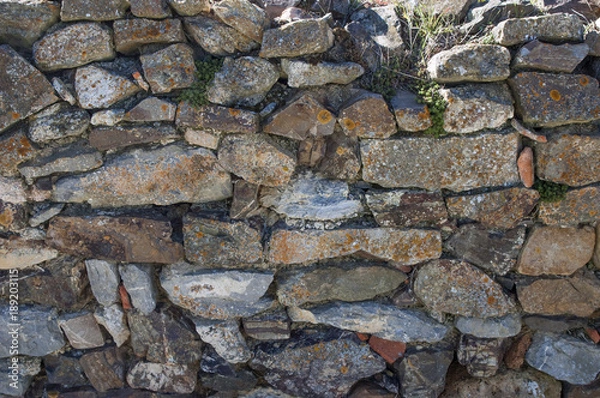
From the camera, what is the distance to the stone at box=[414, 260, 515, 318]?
320cm

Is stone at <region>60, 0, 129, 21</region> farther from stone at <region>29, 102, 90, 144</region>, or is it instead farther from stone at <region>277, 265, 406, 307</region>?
stone at <region>277, 265, 406, 307</region>

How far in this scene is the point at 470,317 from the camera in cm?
329

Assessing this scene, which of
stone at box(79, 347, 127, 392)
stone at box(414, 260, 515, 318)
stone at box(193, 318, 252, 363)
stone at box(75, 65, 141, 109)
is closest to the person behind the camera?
stone at box(75, 65, 141, 109)

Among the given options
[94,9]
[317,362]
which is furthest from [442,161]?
[94,9]

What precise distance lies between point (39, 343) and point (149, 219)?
122cm

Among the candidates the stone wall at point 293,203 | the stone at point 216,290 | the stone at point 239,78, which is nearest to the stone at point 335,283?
the stone wall at point 293,203

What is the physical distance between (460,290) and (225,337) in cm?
156

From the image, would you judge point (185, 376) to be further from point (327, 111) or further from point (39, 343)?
point (327, 111)

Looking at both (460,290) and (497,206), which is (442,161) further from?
(460,290)

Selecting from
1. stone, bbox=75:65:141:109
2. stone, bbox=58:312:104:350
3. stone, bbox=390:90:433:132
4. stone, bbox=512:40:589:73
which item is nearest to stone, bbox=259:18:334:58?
stone, bbox=390:90:433:132

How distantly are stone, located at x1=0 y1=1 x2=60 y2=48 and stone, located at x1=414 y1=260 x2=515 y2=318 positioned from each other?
8.86ft

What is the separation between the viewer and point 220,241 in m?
3.15

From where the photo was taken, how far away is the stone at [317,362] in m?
3.33

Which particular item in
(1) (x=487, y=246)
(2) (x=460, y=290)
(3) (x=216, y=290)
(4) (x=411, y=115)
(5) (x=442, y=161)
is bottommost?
(2) (x=460, y=290)
